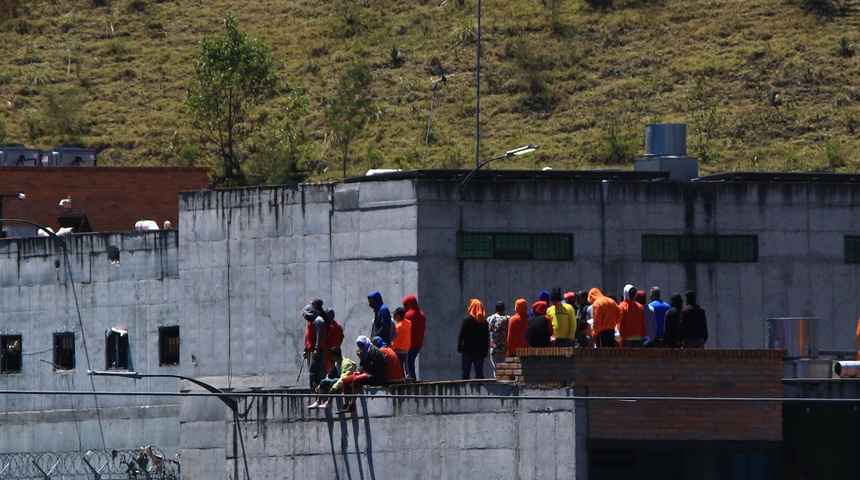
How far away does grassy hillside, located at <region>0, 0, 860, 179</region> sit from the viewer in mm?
71375

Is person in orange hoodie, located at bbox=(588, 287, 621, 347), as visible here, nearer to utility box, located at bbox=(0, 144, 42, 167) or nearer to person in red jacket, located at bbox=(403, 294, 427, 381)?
person in red jacket, located at bbox=(403, 294, 427, 381)

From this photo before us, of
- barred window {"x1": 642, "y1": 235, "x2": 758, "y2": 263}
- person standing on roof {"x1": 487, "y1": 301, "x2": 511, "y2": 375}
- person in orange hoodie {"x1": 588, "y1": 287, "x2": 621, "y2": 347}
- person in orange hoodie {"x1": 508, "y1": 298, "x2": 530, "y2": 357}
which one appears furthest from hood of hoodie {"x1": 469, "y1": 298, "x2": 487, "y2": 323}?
barred window {"x1": 642, "y1": 235, "x2": 758, "y2": 263}

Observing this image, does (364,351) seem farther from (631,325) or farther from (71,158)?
(71,158)

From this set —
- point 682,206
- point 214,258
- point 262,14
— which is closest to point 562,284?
point 682,206

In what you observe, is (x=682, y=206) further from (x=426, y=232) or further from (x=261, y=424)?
(x=261, y=424)

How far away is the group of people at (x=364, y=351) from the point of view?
25047 mm

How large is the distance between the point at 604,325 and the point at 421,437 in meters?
3.15

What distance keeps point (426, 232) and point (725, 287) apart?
609 centimetres

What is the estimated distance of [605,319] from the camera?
23.9 meters

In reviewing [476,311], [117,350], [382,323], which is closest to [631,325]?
[476,311]

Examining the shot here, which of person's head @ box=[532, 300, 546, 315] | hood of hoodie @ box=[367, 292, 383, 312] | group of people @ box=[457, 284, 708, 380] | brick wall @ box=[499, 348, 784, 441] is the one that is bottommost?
brick wall @ box=[499, 348, 784, 441]

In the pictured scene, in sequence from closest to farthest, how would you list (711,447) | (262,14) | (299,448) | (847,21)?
(711,447) < (299,448) < (847,21) < (262,14)

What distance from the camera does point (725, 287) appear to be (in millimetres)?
33094

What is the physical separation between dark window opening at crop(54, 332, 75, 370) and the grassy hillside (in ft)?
99.3
